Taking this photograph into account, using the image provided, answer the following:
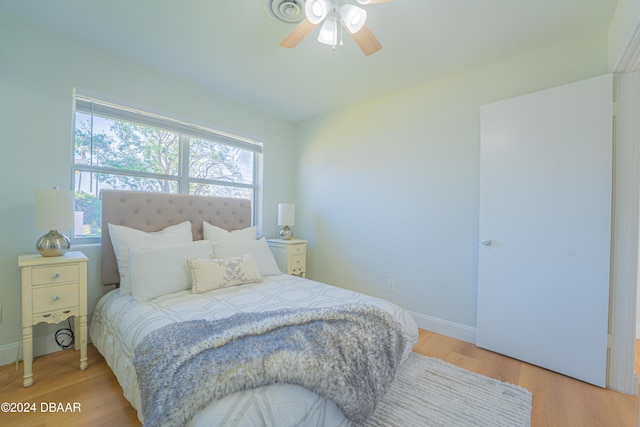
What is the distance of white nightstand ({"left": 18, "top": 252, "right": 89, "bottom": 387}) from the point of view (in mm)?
1658

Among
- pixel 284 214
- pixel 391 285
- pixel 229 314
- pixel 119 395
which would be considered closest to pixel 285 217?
pixel 284 214

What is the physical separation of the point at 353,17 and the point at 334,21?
0.15 metres

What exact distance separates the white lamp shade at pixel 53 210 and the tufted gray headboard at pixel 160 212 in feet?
1.17

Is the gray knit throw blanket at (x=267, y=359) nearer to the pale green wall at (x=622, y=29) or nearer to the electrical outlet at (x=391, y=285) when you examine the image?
the electrical outlet at (x=391, y=285)

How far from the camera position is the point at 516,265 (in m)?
2.08

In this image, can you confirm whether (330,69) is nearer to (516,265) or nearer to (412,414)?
(516,265)

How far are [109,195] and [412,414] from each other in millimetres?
2744

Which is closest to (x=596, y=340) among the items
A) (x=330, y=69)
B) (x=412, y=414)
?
(x=412, y=414)

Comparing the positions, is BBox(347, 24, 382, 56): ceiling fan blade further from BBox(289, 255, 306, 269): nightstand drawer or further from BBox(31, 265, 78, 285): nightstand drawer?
BBox(31, 265, 78, 285): nightstand drawer

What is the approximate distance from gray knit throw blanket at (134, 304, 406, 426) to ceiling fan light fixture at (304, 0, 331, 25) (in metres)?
1.65

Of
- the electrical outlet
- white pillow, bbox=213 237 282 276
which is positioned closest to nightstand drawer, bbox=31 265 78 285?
white pillow, bbox=213 237 282 276

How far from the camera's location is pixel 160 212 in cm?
250

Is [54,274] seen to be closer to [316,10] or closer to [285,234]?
[285,234]

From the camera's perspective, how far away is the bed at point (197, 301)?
3.32 ft
